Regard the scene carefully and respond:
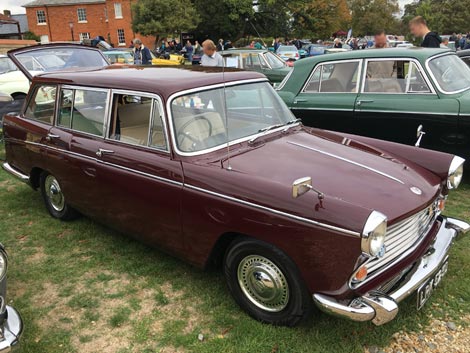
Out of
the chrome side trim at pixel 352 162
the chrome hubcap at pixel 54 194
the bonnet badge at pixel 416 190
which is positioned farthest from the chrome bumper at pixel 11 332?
the bonnet badge at pixel 416 190

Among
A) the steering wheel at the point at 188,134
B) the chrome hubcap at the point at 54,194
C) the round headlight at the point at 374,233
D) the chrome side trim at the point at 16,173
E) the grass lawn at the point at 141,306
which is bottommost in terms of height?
the grass lawn at the point at 141,306

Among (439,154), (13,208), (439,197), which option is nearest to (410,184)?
(439,197)

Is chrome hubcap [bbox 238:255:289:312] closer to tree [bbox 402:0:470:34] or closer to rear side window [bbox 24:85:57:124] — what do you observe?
rear side window [bbox 24:85:57:124]

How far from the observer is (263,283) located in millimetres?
2844

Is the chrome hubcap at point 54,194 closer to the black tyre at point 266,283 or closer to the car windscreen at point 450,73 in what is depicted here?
the black tyre at point 266,283

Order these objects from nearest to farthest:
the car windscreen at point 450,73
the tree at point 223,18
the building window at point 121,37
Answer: the car windscreen at point 450,73 < the tree at point 223,18 < the building window at point 121,37

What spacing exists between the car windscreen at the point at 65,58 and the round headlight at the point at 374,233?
607 cm

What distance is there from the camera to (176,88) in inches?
132

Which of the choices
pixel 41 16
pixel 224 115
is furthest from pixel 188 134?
pixel 41 16

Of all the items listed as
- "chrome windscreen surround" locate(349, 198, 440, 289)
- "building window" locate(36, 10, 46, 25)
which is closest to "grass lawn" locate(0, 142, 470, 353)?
"chrome windscreen surround" locate(349, 198, 440, 289)

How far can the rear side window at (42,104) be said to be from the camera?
177 inches

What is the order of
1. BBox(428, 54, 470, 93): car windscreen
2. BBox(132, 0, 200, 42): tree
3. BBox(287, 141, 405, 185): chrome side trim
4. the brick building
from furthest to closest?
the brick building, BBox(132, 0, 200, 42): tree, BBox(428, 54, 470, 93): car windscreen, BBox(287, 141, 405, 185): chrome side trim

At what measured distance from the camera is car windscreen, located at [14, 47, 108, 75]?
711 centimetres

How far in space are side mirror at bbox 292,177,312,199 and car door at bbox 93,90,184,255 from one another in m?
0.96
